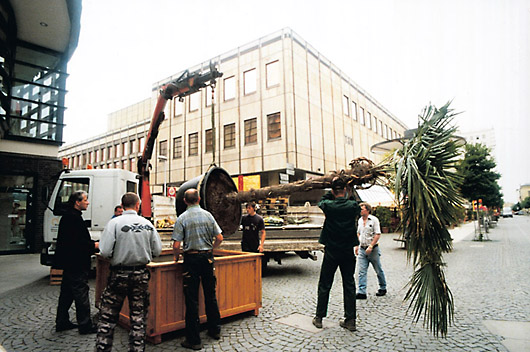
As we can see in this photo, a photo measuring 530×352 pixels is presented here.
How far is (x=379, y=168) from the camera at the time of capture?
4.02 m

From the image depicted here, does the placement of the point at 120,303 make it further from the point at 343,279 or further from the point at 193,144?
the point at 193,144

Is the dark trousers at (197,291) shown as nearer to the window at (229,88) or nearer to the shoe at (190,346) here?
the shoe at (190,346)

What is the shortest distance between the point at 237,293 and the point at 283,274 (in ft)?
13.1

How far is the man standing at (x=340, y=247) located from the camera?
4660 millimetres

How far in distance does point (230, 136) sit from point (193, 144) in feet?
13.2

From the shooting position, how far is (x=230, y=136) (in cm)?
2669

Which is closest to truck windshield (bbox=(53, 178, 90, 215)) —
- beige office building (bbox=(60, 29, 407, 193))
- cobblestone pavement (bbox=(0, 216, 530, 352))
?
cobblestone pavement (bbox=(0, 216, 530, 352))

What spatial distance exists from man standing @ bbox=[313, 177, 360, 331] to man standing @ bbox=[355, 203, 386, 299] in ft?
5.98

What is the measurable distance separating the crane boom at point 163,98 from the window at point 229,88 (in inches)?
722

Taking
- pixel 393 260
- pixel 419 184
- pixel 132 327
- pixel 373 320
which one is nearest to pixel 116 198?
pixel 132 327

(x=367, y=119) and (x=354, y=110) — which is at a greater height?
(x=354, y=110)

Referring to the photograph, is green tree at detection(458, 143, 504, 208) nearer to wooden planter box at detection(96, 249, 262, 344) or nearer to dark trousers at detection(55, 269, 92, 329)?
wooden planter box at detection(96, 249, 262, 344)

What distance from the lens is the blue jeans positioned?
6398 millimetres

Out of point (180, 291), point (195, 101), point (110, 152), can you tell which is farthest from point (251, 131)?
point (110, 152)
